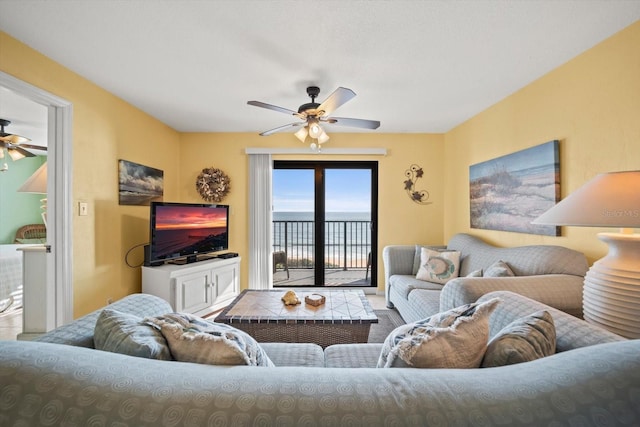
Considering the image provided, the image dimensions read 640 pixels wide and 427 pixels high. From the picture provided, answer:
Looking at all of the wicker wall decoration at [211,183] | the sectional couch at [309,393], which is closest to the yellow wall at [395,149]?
the wicker wall decoration at [211,183]

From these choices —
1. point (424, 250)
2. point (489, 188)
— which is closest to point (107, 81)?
point (424, 250)

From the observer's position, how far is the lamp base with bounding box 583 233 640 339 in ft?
3.99

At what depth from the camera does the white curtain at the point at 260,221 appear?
4.09m

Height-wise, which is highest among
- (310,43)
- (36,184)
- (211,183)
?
(310,43)

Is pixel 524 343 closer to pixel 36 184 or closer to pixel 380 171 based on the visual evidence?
pixel 380 171

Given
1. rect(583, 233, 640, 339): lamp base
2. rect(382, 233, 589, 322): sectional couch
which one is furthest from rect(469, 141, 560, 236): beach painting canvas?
rect(583, 233, 640, 339): lamp base

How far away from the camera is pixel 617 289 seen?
1254 mm

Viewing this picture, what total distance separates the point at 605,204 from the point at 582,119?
127 centimetres

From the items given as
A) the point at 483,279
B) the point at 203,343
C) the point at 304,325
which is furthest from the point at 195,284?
the point at 483,279

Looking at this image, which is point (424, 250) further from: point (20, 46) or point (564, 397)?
point (20, 46)

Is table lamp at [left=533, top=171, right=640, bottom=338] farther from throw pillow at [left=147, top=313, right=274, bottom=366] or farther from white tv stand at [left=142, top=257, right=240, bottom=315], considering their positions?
white tv stand at [left=142, top=257, right=240, bottom=315]

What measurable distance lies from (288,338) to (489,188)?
254 cm

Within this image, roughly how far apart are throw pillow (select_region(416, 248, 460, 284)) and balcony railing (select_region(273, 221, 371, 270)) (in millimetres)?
1919

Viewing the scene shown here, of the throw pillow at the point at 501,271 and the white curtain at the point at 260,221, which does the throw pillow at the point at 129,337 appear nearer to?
the throw pillow at the point at 501,271
